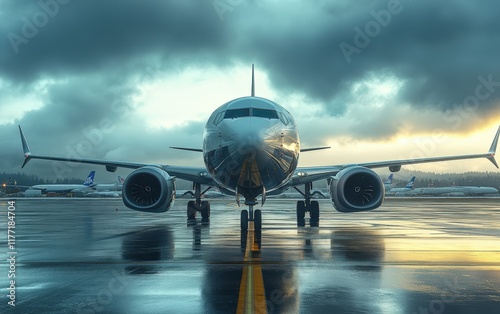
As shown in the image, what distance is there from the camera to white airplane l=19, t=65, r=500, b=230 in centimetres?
1277

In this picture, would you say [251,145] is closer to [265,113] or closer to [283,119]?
[265,113]

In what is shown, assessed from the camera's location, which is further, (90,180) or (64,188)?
(64,188)

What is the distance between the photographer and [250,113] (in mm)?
13570

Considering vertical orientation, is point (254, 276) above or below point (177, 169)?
below

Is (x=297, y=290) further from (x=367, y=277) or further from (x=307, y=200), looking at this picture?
(x=307, y=200)

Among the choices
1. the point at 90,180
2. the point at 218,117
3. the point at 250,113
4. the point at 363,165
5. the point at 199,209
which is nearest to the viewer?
the point at 250,113

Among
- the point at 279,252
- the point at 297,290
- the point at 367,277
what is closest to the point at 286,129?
the point at 279,252

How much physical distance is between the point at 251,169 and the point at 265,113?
5.61 ft

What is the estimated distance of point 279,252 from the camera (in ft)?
37.6

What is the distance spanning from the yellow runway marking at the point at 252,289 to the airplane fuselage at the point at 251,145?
3.10 metres

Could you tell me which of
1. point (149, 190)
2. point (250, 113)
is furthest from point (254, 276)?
point (149, 190)

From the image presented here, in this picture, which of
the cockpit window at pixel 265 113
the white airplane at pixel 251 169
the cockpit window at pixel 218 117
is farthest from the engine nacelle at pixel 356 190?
the cockpit window at pixel 218 117

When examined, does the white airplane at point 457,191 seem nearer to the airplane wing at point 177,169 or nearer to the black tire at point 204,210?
the black tire at point 204,210

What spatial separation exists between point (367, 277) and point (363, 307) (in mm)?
2117
